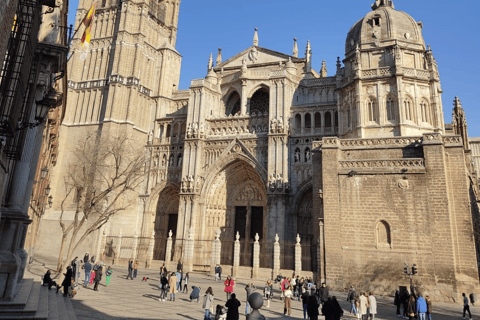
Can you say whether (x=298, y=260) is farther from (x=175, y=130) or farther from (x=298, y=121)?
(x=175, y=130)

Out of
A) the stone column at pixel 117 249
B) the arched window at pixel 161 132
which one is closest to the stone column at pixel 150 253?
the stone column at pixel 117 249

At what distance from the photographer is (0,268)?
7.52m

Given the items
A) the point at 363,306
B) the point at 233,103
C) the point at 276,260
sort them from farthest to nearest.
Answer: the point at 233,103
the point at 276,260
the point at 363,306

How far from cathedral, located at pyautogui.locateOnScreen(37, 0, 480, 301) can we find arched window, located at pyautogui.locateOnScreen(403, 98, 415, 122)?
63 millimetres

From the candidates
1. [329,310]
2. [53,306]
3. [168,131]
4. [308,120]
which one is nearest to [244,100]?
[308,120]

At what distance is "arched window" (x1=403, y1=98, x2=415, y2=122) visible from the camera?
22.8 metres

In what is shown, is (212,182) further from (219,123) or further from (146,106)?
(146,106)

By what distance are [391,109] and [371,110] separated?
1.19 m

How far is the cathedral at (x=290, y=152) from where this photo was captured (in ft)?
58.1

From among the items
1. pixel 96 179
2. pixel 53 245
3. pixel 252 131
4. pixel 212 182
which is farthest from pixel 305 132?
pixel 53 245

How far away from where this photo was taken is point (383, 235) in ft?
58.9

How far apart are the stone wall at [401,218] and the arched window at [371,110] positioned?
4.11 metres

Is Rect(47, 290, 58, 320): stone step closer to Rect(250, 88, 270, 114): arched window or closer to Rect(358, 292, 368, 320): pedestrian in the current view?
Rect(358, 292, 368, 320): pedestrian

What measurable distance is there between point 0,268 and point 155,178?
24648mm
